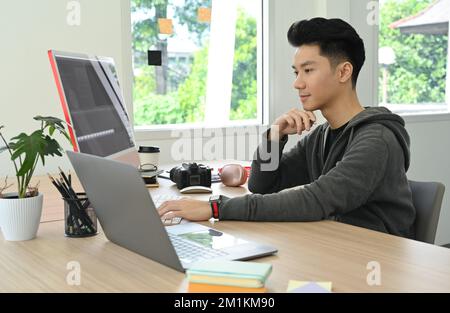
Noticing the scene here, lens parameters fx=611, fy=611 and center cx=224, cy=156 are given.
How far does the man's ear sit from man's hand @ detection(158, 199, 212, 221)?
0.63 m

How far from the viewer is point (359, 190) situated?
1613 millimetres

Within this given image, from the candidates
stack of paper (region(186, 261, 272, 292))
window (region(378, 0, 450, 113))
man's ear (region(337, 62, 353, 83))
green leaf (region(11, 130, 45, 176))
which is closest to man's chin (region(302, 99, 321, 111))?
man's ear (region(337, 62, 353, 83))

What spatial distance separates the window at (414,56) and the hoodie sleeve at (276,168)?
2.09 meters

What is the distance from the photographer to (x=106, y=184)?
4.11ft

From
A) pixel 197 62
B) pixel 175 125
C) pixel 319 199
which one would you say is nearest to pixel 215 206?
pixel 319 199

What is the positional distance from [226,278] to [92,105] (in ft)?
2.93

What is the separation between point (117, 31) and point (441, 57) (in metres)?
2.66

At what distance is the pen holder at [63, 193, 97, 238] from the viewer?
1454 millimetres

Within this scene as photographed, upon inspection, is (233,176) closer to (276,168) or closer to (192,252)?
(276,168)

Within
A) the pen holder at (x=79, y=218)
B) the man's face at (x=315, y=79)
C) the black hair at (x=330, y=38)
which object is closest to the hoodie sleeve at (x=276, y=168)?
the man's face at (x=315, y=79)

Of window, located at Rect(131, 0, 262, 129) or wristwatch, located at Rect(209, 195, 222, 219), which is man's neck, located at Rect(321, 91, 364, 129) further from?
window, located at Rect(131, 0, 262, 129)
